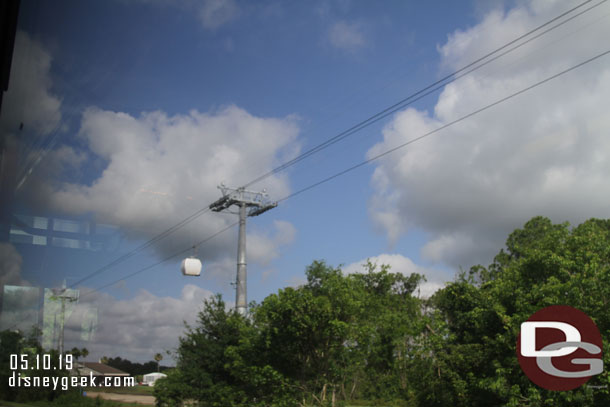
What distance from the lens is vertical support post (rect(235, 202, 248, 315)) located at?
42.4ft

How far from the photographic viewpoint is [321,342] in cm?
905

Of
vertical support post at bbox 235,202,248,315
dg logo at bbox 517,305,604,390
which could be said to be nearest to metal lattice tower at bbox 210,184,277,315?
vertical support post at bbox 235,202,248,315

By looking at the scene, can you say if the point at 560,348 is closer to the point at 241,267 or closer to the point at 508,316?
the point at 508,316

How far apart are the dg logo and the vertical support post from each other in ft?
22.0

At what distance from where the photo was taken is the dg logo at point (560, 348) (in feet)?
21.8

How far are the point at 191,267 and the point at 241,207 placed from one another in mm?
5172

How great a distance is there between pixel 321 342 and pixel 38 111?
7.62 meters

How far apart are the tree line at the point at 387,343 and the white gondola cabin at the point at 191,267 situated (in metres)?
1.32

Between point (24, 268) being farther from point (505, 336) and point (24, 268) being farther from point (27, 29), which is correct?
point (505, 336)

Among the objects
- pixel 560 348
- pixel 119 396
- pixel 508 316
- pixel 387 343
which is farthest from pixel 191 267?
pixel 560 348

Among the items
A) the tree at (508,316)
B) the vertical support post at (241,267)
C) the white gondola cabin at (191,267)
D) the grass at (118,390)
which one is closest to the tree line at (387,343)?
the tree at (508,316)

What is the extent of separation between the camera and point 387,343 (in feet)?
33.9

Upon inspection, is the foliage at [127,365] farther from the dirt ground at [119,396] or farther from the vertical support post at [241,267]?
the vertical support post at [241,267]

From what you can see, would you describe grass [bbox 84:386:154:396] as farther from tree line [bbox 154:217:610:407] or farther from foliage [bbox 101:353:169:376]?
tree line [bbox 154:217:610:407]
